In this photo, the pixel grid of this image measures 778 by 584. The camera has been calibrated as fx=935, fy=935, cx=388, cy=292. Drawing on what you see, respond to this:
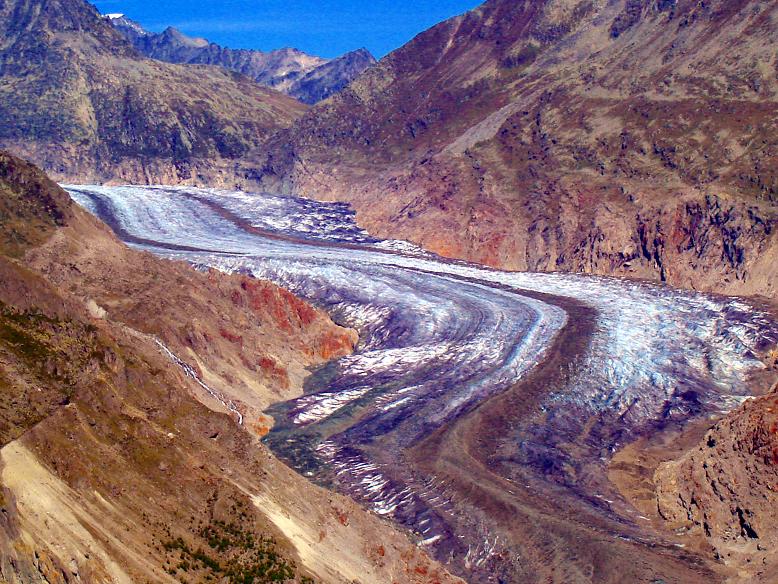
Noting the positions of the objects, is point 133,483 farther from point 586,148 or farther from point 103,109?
point 103,109

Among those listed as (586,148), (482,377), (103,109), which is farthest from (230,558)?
(103,109)

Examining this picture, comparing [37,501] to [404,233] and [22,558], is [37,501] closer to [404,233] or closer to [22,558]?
[22,558]

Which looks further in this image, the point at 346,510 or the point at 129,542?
the point at 346,510

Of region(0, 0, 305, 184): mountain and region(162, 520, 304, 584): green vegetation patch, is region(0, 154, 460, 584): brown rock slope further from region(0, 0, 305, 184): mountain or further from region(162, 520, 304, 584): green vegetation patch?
region(0, 0, 305, 184): mountain

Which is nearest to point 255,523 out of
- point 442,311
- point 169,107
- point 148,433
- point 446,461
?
point 148,433

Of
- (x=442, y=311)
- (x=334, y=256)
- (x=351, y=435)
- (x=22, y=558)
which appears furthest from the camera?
(x=334, y=256)

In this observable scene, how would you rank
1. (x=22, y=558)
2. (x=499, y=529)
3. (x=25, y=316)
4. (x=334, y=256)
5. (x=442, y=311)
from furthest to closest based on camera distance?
(x=334, y=256), (x=442, y=311), (x=499, y=529), (x=25, y=316), (x=22, y=558)

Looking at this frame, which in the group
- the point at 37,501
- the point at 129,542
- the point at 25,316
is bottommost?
the point at 129,542
